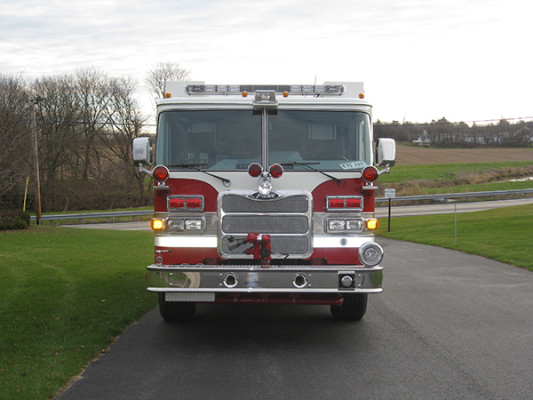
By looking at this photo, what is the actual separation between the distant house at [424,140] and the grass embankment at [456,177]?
12.9 ft


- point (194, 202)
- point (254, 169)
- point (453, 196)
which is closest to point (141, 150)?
point (194, 202)

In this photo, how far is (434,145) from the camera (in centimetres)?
7606

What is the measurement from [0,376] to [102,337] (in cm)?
183

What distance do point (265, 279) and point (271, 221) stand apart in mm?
666

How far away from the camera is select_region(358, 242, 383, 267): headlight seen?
265 inches

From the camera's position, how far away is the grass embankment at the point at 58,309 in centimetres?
592

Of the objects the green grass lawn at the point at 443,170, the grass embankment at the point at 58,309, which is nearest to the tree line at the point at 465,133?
the green grass lawn at the point at 443,170

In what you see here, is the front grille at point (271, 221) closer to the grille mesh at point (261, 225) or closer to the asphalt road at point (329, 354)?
the grille mesh at point (261, 225)

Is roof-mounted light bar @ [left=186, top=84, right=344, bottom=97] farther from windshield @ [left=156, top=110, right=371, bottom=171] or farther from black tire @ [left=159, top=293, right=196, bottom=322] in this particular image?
black tire @ [left=159, top=293, right=196, bottom=322]

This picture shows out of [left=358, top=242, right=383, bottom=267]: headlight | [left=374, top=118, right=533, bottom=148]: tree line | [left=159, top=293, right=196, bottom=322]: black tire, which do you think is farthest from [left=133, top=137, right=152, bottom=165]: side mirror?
[left=374, top=118, right=533, bottom=148]: tree line

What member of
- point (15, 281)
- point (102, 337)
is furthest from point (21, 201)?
point (102, 337)

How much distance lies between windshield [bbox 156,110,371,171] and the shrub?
1994cm

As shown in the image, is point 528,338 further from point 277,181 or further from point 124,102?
point 124,102

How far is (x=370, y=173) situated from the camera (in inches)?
270
